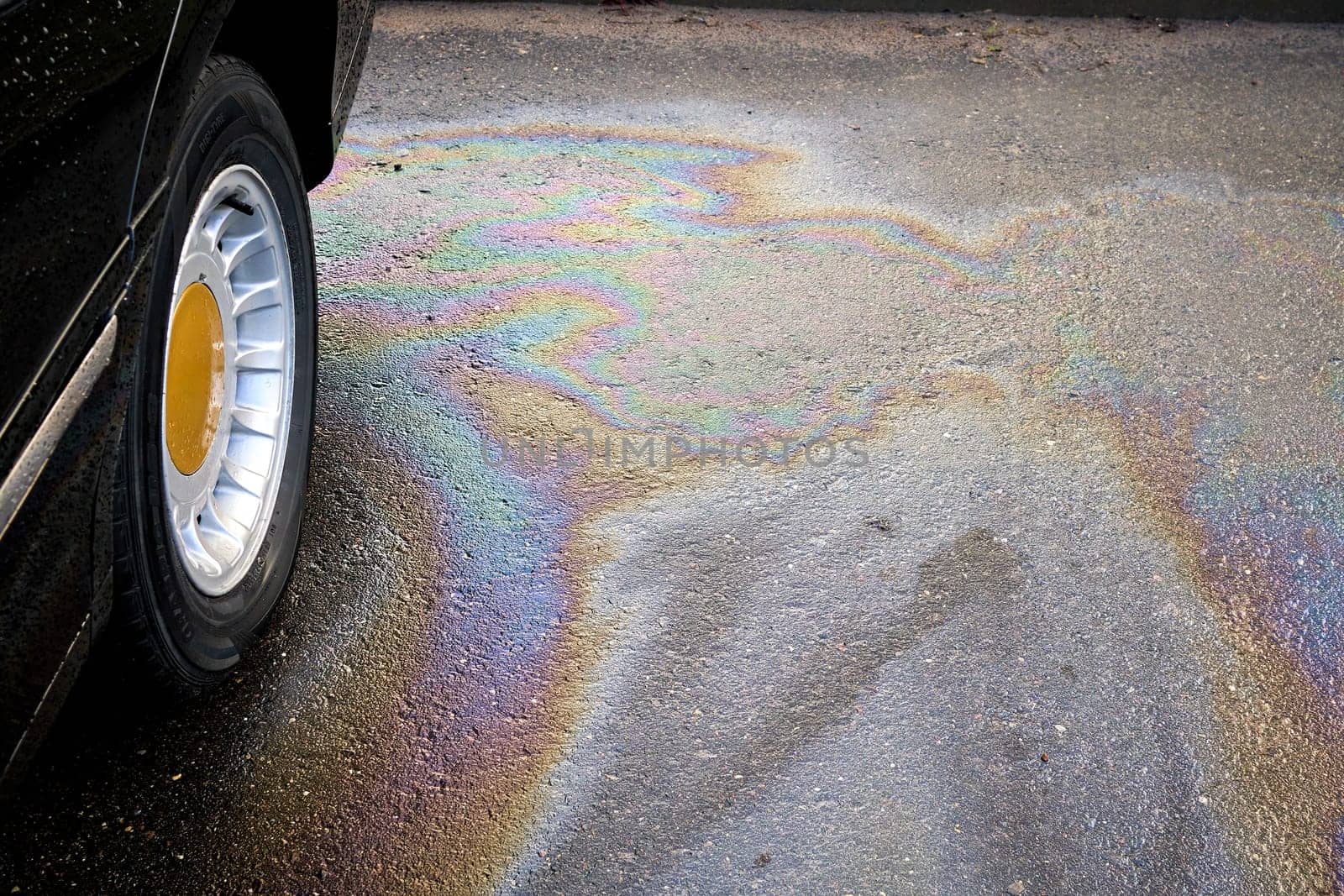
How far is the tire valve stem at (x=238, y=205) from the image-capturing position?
2.29 m

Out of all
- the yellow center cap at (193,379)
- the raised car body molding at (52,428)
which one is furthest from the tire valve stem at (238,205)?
the raised car body molding at (52,428)

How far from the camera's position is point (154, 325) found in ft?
6.04

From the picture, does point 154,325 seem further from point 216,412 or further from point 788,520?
point 788,520

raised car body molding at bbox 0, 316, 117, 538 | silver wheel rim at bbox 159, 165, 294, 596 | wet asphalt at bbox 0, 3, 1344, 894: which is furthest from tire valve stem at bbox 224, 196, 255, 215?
wet asphalt at bbox 0, 3, 1344, 894

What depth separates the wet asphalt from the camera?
2.18 meters

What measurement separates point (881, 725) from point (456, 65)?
3.89m

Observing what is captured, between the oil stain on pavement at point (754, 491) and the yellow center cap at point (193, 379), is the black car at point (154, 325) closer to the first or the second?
the yellow center cap at point (193, 379)

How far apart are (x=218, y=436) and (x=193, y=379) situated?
187 mm

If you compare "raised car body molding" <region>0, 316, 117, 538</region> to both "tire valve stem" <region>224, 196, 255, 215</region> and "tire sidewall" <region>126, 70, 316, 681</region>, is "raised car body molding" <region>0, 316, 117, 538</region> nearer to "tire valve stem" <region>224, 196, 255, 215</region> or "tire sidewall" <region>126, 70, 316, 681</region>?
"tire sidewall" <region>126, 70, 316, 681</region>

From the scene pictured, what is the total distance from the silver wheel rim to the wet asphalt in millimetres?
296

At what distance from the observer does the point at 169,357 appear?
215 centimetres

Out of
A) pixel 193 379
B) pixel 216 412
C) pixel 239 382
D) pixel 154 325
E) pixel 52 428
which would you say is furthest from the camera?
pixel 239 382

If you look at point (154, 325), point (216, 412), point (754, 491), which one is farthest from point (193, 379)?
point (754, 491)

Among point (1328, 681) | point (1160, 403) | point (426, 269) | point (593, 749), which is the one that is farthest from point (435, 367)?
point (1328, 681)
